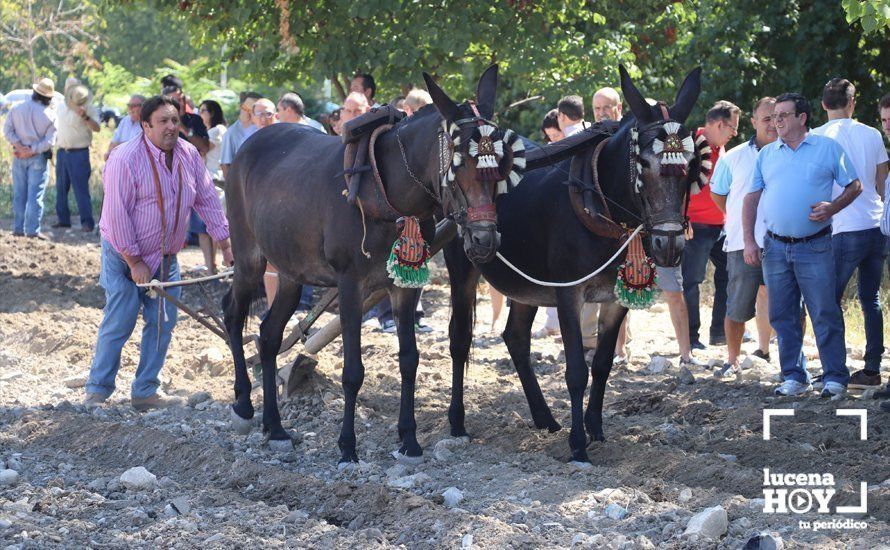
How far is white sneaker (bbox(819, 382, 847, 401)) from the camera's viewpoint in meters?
9.39

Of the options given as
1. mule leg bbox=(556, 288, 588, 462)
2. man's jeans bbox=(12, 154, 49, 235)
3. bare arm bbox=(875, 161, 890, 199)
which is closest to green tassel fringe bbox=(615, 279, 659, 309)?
mule leg bbox=(556, 288, 588, 462)

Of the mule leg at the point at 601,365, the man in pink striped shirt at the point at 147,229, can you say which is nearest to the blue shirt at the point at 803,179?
the mule leg at the point at 601,365

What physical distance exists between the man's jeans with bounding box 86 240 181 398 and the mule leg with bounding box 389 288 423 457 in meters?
2.21

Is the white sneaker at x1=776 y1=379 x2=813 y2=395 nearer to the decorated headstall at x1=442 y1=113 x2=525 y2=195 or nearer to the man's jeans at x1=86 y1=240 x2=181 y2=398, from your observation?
the decorated headstall at x1=442 y1=113 x2=525 y2=195

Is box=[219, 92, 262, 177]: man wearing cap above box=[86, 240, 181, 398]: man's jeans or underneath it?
above

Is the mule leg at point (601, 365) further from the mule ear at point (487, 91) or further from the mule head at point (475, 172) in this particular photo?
the mule ear at point (487, 91)

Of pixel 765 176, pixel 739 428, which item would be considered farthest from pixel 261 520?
pixel 765 176

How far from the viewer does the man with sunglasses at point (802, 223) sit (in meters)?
9.33

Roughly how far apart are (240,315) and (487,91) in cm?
284

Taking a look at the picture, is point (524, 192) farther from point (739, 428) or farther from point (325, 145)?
point (739, 428)

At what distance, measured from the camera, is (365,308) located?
852 cm

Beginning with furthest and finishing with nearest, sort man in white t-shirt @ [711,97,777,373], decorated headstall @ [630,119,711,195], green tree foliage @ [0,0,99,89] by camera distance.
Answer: green tree foliage @ [0,0,99,89] → man in white t-shirt @ [711,97,777,373] → decorated headstall @ [630,119,711,195]

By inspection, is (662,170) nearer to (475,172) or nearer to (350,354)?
(475,172)

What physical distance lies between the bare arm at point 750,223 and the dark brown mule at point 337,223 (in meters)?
3.13
